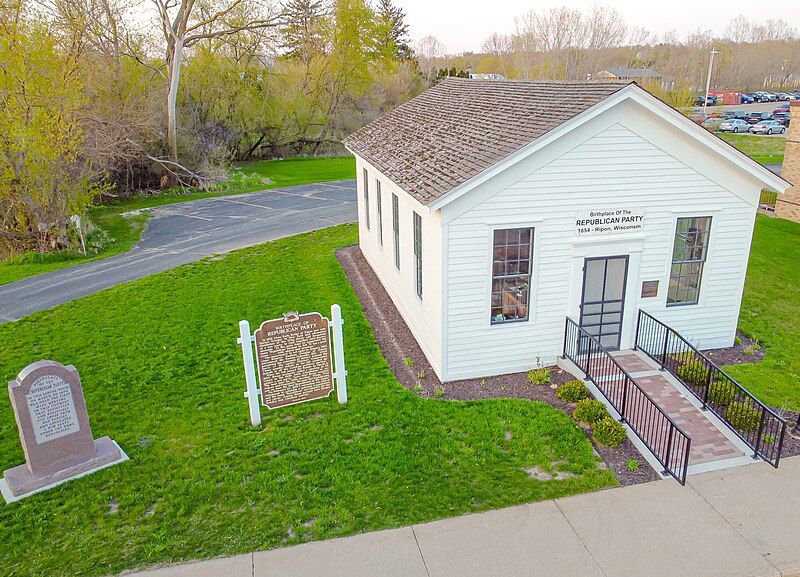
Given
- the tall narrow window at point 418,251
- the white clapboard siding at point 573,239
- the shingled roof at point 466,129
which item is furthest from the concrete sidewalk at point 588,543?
the tall narrow window at point 418,251

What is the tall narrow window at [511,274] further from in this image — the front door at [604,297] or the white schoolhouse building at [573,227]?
the front door at [604,297]

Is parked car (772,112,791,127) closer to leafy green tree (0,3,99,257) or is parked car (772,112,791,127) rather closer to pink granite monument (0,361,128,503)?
leafy green tree (0,3,99,257)

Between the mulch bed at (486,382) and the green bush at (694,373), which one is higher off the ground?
the green bush at (694,373)

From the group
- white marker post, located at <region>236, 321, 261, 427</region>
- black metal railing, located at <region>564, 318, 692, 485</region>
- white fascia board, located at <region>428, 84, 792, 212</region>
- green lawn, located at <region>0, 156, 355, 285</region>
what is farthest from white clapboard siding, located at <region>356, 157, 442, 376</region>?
green lawn, located at <region>0, 156, 355, 285</region>

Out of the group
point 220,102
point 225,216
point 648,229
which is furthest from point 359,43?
point 648,229

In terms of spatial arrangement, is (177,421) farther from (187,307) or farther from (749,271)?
(749,271)

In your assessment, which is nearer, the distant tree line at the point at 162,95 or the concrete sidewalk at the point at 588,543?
the concrete sidewalk at the point at 588,543

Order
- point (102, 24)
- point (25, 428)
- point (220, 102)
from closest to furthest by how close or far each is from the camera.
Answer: point (25, 428)
point (102, 24)
point (220, 102)
